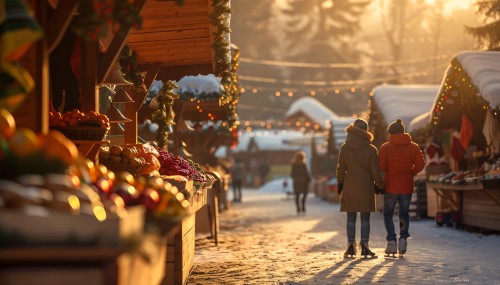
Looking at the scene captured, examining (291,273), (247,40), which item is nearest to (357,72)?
(247,40)

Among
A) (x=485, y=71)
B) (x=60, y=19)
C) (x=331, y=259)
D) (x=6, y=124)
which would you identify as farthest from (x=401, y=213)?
(x=6, y=124)

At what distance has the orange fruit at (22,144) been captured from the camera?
4.66 m

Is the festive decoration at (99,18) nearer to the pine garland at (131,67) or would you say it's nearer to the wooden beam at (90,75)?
the wooden beam at (90,75)

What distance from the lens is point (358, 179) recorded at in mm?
13461

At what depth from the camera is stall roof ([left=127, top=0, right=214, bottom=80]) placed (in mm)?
10070

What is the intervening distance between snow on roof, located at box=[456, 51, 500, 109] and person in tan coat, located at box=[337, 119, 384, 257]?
3.28 metres

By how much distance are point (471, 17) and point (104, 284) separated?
67.1m

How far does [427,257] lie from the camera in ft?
42.6

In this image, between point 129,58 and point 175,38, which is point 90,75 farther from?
point 129,58

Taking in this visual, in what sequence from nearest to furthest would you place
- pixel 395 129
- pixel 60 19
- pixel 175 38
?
pixel 60 19 → pixel 175 38 → pixel 395 129

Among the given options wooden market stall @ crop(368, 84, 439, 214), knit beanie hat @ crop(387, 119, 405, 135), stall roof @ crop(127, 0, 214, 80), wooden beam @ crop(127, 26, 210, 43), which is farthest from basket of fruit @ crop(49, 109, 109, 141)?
wooden market stall @ crop(368, 84, 439, 214)

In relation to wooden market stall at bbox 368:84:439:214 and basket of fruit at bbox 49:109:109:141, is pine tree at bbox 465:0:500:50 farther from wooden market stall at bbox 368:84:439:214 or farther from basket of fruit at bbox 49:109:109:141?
basket of fruit at bbox 49:109:109:141

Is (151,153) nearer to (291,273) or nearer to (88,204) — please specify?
(291,273)

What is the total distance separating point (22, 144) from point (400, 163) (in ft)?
30.1
